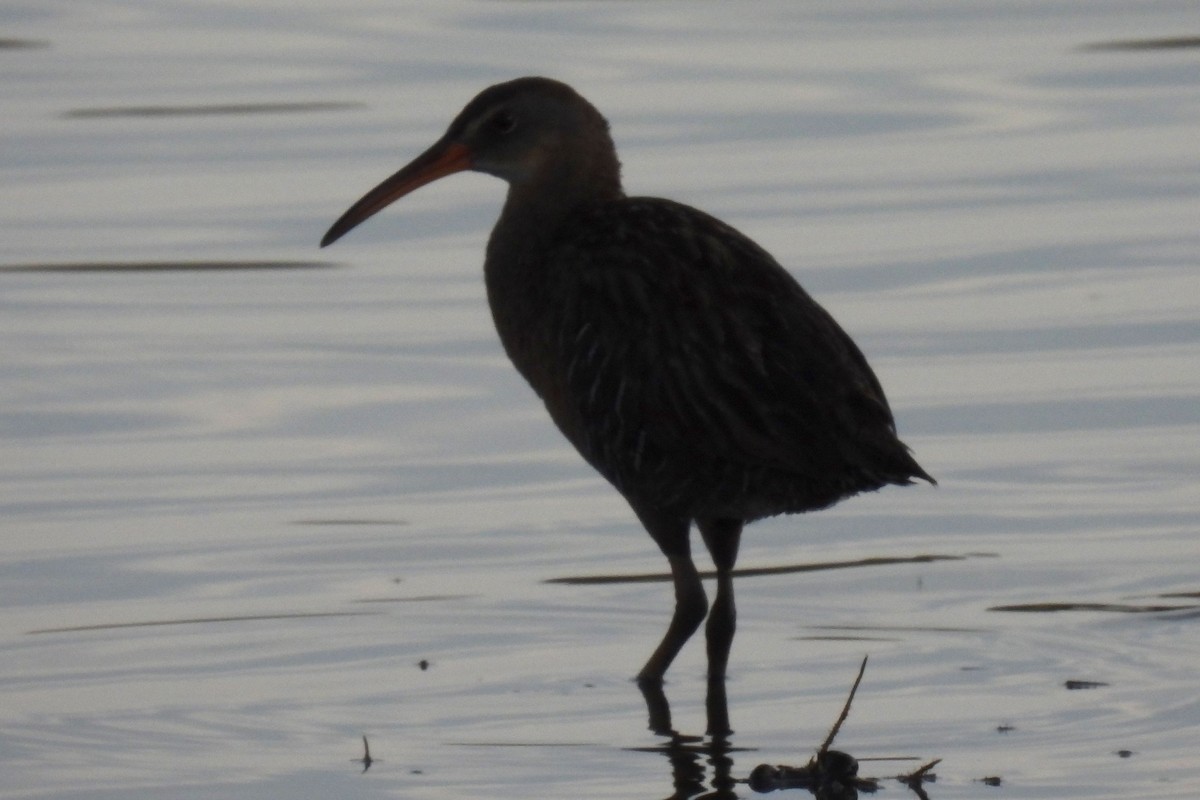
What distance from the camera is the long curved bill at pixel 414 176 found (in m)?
10.3

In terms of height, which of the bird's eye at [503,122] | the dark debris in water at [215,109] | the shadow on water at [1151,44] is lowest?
the dark debris in water at [215,109]

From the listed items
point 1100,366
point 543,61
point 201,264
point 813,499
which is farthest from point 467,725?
point 543,61

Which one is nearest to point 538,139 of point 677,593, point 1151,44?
point 677,593

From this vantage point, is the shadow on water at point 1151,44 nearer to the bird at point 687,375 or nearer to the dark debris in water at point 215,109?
the dark debris in water at point 215,109

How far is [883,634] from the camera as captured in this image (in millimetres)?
9578

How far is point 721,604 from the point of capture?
950 centimetres

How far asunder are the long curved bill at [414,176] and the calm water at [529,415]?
1.12 m

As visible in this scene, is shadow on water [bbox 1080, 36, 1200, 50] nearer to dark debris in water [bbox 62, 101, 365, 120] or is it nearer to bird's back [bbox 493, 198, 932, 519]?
dark debris in water [bbox 62, 101, 365, 120]

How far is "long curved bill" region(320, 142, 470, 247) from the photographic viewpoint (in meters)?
10.3

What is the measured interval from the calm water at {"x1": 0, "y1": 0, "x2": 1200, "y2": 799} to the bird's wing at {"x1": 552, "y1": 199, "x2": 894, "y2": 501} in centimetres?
72

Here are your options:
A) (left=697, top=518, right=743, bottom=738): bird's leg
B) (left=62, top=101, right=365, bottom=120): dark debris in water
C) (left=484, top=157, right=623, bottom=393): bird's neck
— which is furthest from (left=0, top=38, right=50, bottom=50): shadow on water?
(left=697, top=518, right=743, bottom=738): bird's leg

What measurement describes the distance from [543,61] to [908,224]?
12.9 feet

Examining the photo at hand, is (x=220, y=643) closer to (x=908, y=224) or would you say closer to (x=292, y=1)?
(x=908, y=224)

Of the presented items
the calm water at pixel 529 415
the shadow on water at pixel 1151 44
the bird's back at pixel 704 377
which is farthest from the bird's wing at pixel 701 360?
the shadow on water at pixel 1151 44
